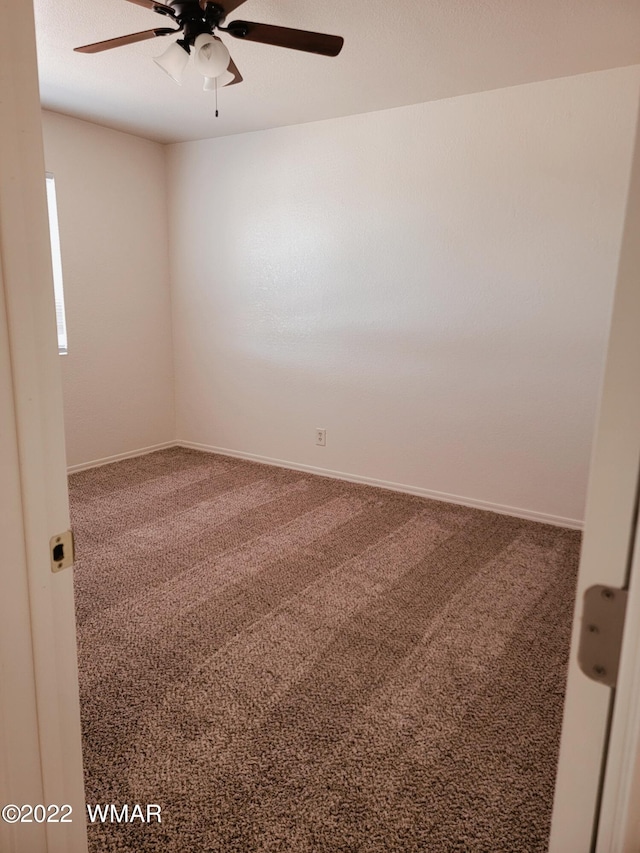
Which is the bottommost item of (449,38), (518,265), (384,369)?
(384,369)

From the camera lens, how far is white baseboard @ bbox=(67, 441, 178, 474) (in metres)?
4.23

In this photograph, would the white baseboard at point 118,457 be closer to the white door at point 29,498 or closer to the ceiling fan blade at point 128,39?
the ceiling fan blade at point 128,39

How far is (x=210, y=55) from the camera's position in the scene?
83.8 inches

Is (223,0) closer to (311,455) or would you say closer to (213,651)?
(213,651)

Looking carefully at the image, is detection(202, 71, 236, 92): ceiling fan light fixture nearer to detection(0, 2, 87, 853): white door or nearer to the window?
the window

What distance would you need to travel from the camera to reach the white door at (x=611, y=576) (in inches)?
17.1

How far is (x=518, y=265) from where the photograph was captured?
10.6 ft

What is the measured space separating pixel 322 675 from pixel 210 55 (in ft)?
7.61

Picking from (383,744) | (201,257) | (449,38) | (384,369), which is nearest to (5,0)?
(383,744)

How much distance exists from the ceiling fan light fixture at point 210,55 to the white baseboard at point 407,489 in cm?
261

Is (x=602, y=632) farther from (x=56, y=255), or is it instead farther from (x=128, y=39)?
(x=56, y=255)

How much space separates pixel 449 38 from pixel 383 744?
2.85 metres

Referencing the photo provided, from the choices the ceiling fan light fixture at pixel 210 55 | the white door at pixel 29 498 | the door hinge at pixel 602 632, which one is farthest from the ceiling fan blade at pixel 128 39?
the door hinge at pixel 602 632

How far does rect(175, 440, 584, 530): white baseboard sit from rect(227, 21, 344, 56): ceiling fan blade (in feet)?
7.96
